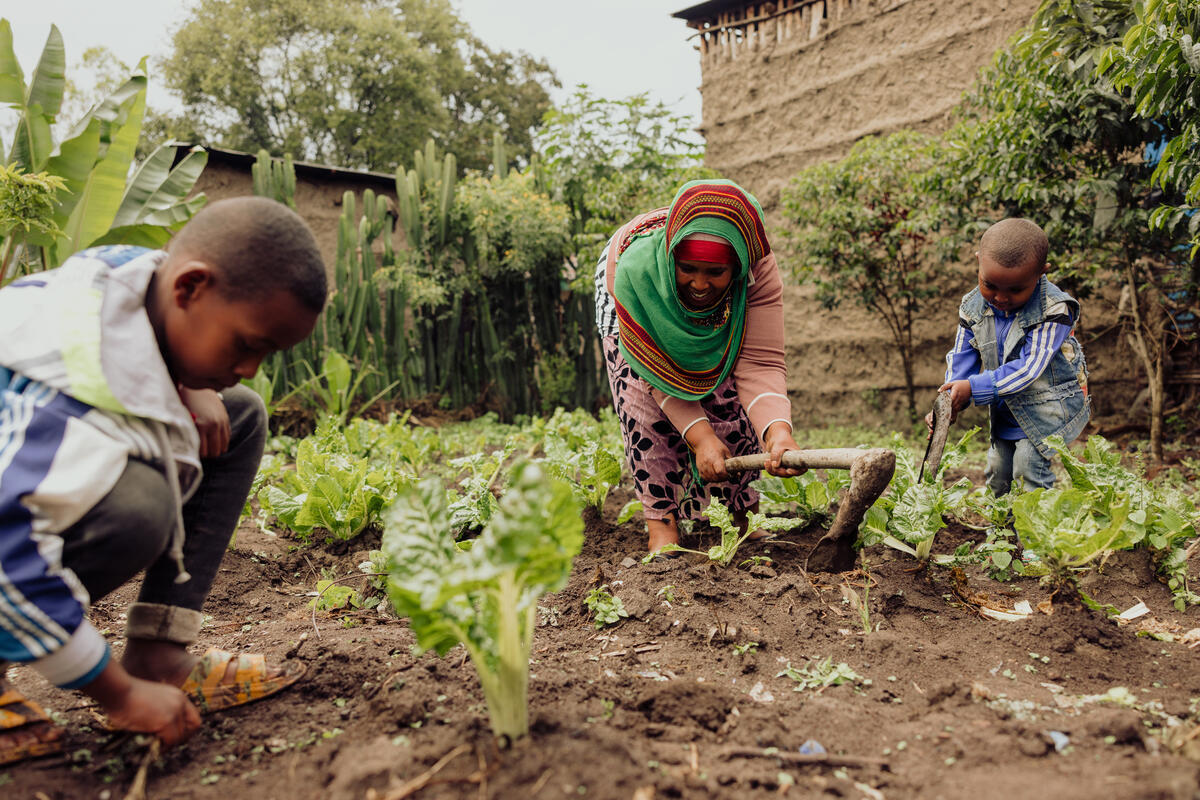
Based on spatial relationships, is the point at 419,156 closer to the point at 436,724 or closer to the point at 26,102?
the point at 26,102

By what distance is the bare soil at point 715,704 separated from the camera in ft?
4.17

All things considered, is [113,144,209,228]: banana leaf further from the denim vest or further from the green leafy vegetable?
the denim vest

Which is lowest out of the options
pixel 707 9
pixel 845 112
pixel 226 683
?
pixel 226 683

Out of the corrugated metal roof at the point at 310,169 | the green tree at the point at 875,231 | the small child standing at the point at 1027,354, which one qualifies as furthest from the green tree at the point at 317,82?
the small child standing at the point at 1027,354

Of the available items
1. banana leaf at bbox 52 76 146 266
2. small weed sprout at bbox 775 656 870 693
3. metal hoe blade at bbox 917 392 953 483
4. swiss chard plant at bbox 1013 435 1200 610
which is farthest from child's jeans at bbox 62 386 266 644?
banana leaf at bbox 52 76 146 266

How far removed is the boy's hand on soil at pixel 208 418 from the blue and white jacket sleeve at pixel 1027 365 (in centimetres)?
254

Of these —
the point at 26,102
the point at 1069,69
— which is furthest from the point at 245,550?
the point at 1069,69

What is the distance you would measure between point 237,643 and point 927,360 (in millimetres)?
6045

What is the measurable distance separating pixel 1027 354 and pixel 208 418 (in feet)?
9.00

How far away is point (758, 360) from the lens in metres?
2.87

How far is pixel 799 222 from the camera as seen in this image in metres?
6.67

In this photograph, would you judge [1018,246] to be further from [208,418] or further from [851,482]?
[208,418]

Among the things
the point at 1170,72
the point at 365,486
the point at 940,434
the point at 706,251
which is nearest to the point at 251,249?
the point at 706,251

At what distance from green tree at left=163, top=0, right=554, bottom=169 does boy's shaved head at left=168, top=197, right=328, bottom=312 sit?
2479 centimetres
